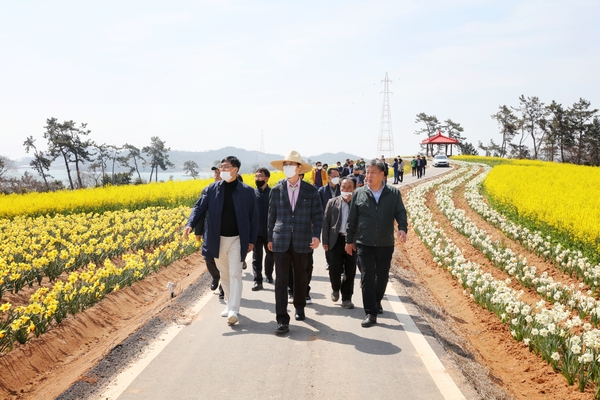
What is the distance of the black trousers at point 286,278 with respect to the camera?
648cm

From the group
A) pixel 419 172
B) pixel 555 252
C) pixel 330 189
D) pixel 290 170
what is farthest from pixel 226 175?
pixel 419 172

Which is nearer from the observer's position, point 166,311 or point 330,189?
point 166,311

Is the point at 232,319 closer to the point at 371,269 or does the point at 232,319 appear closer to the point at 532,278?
the point at 371,269

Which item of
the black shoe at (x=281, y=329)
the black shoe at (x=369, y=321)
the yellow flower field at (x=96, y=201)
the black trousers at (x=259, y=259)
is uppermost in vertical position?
the yellow flower field at (x=96, y=201)

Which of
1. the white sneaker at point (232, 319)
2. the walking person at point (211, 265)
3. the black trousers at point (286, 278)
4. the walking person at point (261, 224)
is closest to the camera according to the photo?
the black trousers at point (286, 278)

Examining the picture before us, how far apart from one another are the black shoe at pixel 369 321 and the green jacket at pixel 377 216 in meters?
0.93

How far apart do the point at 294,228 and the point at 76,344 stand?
306 cm

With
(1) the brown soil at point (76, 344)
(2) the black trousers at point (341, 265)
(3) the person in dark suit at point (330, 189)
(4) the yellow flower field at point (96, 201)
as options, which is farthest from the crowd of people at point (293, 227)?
(4) the yellow flower field at point (96, 201)

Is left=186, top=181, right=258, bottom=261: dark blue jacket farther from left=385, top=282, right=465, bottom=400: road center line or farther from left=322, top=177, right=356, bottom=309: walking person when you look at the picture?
left=385, top=282, right=465, bottom=400: road center line

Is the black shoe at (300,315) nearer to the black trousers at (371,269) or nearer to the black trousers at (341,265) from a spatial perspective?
the black trousers at (371,269)

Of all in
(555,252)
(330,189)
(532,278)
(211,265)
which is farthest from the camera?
(555,252)

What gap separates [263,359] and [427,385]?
166 cm

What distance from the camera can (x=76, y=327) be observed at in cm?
692

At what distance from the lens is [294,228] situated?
6723mm
